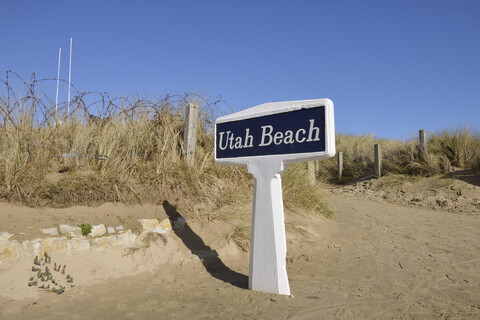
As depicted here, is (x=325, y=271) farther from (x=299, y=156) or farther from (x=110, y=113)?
(x=110, y=113)

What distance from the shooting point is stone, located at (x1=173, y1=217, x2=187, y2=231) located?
527 centimetres

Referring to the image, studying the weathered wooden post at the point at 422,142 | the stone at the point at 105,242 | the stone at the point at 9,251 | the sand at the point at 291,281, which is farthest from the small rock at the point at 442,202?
the stone at the point at 9,251

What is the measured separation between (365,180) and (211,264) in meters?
10.4

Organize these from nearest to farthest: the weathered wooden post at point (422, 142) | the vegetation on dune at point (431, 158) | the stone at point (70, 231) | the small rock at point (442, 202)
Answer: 1. the stone at point (70, 231)
2. the small rock at point (442, 202)
3. the vegetation on dune at point (431, 158)
4. the weathered wooden post at point (422, 142)

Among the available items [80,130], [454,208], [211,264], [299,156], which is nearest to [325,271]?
[211,264]

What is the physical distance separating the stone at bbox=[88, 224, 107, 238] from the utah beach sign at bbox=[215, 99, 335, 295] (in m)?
1.95

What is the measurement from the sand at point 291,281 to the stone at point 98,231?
0.28 m

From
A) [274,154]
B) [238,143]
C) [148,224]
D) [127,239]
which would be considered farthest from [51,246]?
[274,154]

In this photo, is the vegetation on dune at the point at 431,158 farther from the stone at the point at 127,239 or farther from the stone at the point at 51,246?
the stone at the point at 51,246

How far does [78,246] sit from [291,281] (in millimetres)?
2543

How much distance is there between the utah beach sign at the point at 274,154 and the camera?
3.61 m

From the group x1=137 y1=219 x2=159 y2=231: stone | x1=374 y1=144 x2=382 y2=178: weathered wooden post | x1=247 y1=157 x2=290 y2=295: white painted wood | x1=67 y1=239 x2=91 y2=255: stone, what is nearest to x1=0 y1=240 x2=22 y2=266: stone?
x1=67 y1=239 x2=91 y2=255: stone

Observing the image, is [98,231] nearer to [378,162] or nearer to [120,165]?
[120,165]

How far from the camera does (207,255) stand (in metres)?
5.00
